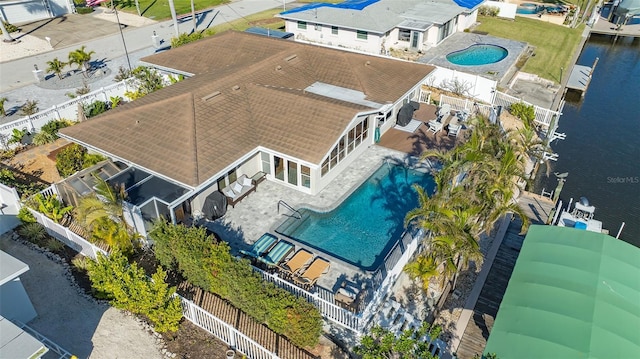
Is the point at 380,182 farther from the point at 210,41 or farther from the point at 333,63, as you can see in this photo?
the point at 210,41

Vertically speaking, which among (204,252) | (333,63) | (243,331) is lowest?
(243,331)

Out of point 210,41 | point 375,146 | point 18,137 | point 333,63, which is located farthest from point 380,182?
point 18,137

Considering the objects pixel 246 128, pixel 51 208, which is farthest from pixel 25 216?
pixel 246 128

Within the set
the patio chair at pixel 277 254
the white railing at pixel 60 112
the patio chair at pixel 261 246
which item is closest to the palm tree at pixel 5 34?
the white railing at pixel 60 112

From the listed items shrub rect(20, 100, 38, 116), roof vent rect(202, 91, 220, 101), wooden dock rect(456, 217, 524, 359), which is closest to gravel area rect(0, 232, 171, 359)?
roof vent rect(202, 91, 220, 101)

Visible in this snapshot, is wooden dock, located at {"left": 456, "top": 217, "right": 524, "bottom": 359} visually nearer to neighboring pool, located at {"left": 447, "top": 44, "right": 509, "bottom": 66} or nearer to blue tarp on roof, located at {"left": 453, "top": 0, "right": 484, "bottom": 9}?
neighboring pool, located at {"left": 447, "top": 44, "right": 509, "bottom": 66}

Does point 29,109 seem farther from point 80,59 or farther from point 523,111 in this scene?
point 523,111
